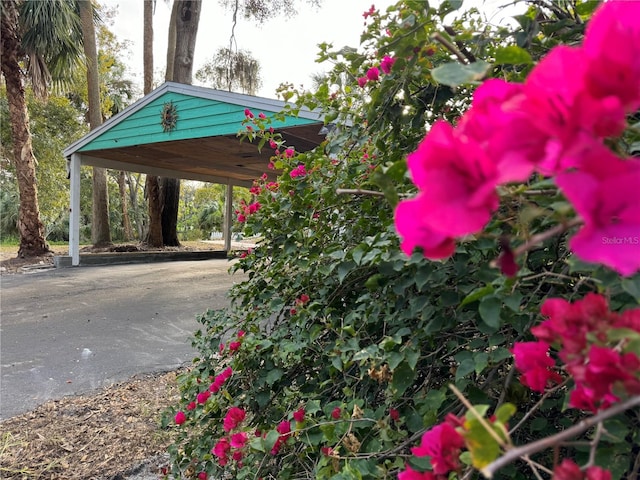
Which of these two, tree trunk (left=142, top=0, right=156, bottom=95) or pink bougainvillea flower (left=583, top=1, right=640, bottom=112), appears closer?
pink bougainvillea flower (left=583, top=1, right=640, bottom=112)

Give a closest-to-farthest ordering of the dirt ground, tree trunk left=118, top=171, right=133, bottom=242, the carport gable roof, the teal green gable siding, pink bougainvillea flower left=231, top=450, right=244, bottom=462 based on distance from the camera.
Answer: pink bougainvillea flower left=231, top=450, right=244, bottom=462, the dirt ground, the carport gable roof, the teal green gable siding, tree trunk left=118, top=171, right=133, bottom=242

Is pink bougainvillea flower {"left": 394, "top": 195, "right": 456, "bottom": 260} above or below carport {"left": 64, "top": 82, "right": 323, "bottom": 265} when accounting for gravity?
below

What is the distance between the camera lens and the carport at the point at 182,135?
18.1 ft

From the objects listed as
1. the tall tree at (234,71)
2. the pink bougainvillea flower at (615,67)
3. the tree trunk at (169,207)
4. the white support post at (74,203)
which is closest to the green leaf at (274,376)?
the pink bougainvillea flower at (615,67)

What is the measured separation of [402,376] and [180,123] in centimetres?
621

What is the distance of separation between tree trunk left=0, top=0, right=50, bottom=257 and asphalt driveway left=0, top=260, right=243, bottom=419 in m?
1.62

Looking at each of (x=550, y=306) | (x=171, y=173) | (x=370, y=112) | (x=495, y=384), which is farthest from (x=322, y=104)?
(x=171, y=173)

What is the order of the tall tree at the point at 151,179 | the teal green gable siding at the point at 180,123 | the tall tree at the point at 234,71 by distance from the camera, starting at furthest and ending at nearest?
1. the tall tree at the point at 234,71
2. the tall tree at the point at 151,179
3. the teal green gable siding at the point at 180,123

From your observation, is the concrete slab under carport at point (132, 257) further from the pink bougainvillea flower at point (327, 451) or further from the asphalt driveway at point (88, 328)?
the pink bougainvillea flower at point (327, 451)

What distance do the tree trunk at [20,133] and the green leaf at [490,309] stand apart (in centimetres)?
962

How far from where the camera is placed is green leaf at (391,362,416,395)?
32.1 inches

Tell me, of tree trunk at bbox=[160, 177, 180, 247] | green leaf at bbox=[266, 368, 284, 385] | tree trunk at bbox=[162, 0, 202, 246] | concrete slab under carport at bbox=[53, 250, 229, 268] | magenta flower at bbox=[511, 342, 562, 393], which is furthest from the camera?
tree trunk at bbox=[160, 177, 180, 247]

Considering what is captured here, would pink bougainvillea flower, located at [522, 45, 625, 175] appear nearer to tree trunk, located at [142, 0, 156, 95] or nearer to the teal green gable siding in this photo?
the teal green gable siding

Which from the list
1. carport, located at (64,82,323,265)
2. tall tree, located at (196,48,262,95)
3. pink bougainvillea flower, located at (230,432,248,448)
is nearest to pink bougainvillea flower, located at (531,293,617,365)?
pink bougainvillea flower, located at (230,432,248,448)
